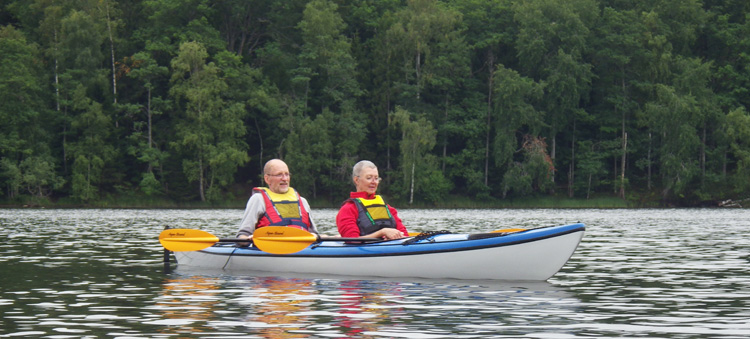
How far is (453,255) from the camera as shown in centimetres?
1231

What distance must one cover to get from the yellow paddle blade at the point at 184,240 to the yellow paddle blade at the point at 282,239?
1253 mm

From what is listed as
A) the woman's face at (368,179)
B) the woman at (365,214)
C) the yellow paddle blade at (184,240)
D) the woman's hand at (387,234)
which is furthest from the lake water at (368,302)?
the woman's face at (368,179)

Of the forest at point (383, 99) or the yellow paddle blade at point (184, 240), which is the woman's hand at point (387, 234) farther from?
the forest at point (383, 99)

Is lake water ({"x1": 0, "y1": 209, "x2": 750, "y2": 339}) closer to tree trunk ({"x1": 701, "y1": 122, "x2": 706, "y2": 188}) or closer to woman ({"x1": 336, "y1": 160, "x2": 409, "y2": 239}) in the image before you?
woman ({"x1": 336, "y1": 160, "x2": 409, "y2": 239})

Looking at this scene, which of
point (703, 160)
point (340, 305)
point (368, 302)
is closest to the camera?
point (340, 305)

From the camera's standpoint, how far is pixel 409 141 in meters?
56.8

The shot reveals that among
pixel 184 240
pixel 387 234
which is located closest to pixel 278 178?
pixel 387 234

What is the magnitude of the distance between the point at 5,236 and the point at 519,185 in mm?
37556

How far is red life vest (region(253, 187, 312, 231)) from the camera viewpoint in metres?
13.8

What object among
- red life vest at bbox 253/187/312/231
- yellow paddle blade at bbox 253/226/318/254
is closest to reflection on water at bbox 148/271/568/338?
yellow paddle blade at bbox 253/226/318/254

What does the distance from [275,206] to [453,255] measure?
9.18 feet

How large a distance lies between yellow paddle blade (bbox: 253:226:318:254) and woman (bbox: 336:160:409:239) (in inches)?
19.5

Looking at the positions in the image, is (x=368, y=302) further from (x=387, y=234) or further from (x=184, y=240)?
(x=184, y=240)

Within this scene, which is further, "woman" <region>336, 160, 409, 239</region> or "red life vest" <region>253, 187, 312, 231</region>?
"red life vest" <region>253, 187, 312, 231</region>
